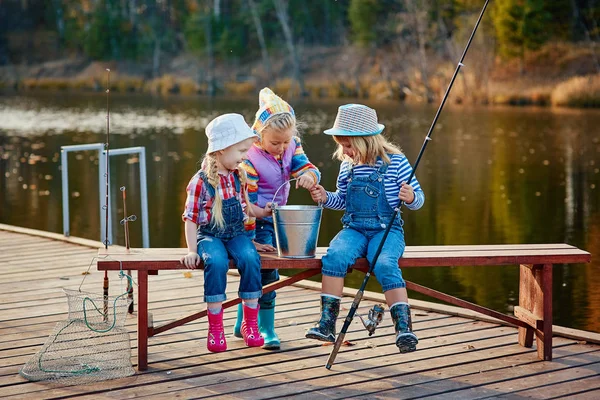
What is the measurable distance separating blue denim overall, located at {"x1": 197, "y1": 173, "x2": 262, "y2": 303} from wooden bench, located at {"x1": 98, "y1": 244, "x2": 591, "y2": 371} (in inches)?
2.8

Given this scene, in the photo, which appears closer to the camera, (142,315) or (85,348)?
(142,315)

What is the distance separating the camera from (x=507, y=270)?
884 centimetres

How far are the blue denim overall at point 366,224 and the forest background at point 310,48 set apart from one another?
2668cm

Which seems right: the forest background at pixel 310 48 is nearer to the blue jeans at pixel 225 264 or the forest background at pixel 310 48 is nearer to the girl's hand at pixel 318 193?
the girl's hand at pixel 318 193

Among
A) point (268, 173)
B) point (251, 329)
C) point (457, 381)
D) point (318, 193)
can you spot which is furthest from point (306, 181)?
point (457, 381)

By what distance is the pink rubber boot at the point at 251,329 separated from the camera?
14.6 feet

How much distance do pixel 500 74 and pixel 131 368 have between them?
32.5m

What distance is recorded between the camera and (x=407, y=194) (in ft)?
14.2

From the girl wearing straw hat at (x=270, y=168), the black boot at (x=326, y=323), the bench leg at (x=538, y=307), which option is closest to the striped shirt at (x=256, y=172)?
the girl wearing straw hat at (x=270, y=168)

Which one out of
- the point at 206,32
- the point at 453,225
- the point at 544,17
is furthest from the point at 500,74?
the point at 453,225

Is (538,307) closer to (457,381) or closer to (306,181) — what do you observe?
(457,381)

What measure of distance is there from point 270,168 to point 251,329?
0.70m

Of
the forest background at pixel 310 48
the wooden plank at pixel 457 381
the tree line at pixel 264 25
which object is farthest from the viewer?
the tree line at pixel 264 25

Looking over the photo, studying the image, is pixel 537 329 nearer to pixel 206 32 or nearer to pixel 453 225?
pixel 453 225
